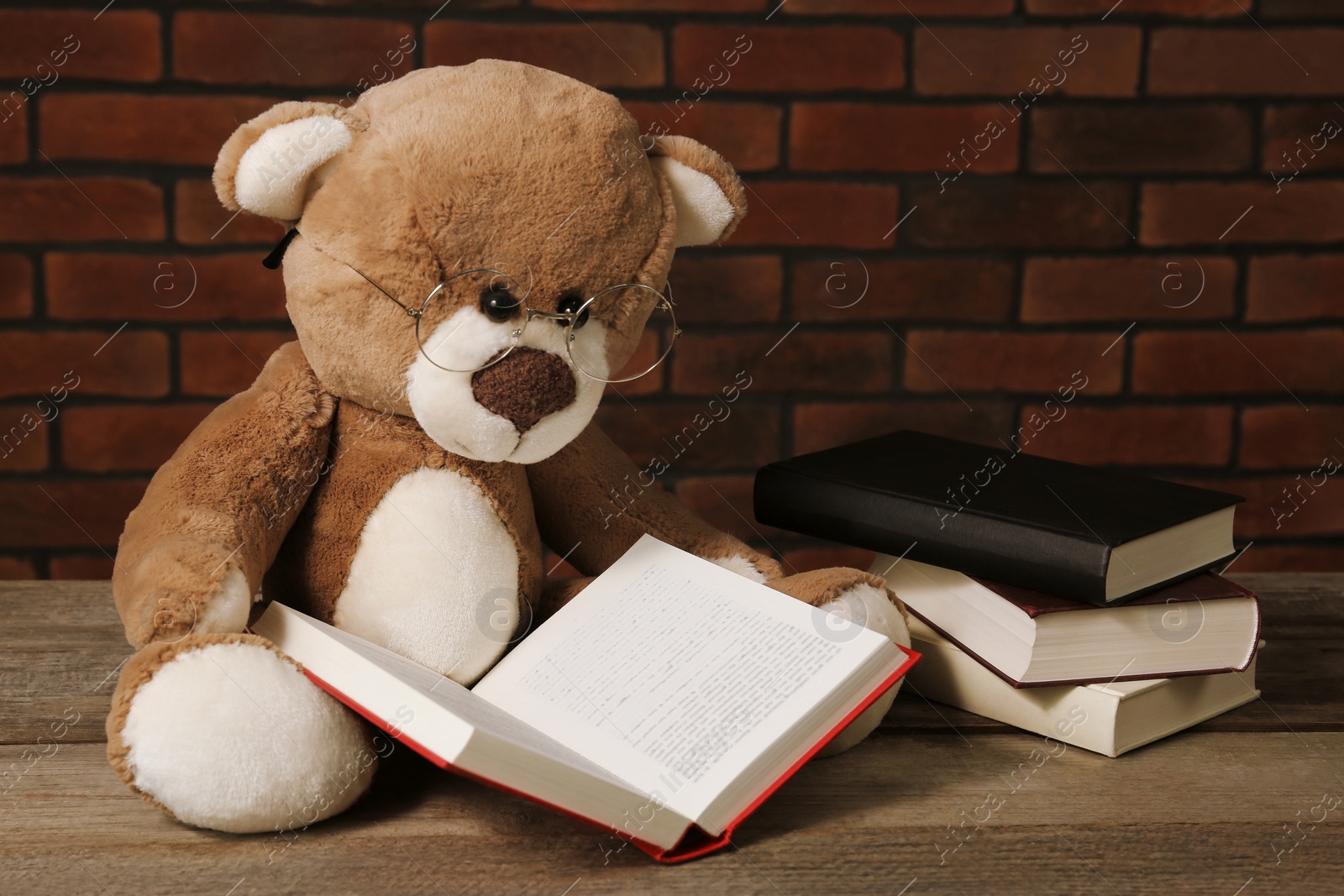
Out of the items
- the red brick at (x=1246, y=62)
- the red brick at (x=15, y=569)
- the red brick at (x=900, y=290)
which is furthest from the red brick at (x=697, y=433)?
the red brick at (x=15, y=569)

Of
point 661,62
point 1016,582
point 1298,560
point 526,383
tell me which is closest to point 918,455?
point 1016,582

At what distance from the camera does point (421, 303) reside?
68 centimetres

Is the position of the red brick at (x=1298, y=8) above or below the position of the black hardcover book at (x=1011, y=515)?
above

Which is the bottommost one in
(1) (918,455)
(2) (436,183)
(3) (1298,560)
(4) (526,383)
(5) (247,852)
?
(3) (1298,560)

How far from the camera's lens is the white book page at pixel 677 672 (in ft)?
2.14

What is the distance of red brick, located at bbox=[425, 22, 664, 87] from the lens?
1.20m

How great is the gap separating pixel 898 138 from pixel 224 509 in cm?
85

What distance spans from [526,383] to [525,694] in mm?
196

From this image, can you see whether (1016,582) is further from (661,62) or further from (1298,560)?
(1298,560)

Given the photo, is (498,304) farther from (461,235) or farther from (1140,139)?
(1140,139)

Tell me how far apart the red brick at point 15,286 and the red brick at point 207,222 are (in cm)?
17

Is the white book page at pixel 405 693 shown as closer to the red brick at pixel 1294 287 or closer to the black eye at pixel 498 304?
the black eye at pixel 498 304

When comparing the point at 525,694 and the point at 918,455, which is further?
the point at 918,455

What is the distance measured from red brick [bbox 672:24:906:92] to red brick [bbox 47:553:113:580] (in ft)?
2.78
